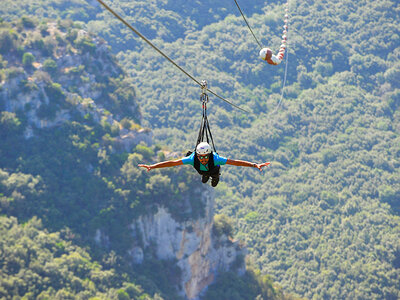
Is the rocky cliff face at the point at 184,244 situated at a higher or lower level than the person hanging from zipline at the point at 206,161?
lower

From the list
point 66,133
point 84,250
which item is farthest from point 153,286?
point 66,133

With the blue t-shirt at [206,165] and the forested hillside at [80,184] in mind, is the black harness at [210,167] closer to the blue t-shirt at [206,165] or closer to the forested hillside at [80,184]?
the blue t-shirt at [206,165]

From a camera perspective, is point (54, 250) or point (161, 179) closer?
point (54, 250)

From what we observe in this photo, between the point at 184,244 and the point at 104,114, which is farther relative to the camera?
the point at 104,114

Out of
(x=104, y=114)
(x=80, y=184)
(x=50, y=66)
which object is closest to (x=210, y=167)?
(x=80, y=184)

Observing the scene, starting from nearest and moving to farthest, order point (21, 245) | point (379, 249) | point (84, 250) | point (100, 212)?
1. point (21, 245)
2. point (84, 250)
3. point (100, 212)
4. point (379, 249)

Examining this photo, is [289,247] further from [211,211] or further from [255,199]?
[211,211]

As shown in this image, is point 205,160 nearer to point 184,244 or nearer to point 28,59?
point 184,244

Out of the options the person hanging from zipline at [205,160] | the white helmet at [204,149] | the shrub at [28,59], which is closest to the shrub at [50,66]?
the shrub at [28,59]
